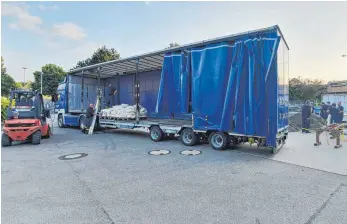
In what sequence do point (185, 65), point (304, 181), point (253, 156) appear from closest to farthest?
1. point (304, 181)
2. point (253, 156)
3. point (185, 65)

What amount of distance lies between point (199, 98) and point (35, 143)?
23.4 feet

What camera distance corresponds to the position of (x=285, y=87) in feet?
24.7

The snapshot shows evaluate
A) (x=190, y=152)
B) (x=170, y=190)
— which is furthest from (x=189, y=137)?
(x=170, y=190)

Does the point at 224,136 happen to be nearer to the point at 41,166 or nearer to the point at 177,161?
the point at 177,161

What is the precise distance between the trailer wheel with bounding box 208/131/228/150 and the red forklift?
719 cm

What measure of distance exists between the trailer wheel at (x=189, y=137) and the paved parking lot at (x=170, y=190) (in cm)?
143

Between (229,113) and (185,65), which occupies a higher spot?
(185,65)

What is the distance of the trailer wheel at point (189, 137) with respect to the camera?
27.4 feet

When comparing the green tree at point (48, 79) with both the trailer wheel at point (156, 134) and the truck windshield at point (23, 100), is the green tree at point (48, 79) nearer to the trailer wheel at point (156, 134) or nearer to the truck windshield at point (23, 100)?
the truck windshield at point (23, 100)

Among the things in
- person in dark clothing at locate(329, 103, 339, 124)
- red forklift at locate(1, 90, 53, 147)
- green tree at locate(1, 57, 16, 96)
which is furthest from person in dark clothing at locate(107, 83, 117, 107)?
green tree at locate(1, 57, 16, 96)

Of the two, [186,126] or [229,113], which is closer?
[229,113]

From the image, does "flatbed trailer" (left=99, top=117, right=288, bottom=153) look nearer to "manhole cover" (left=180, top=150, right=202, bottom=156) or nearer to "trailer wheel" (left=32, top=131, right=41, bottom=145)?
"manhole cover" (left=180, top=150, right=202, bottom=156)

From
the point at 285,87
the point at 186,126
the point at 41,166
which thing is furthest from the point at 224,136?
the point at 41,166

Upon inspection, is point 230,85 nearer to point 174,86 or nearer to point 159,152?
point 174,86
